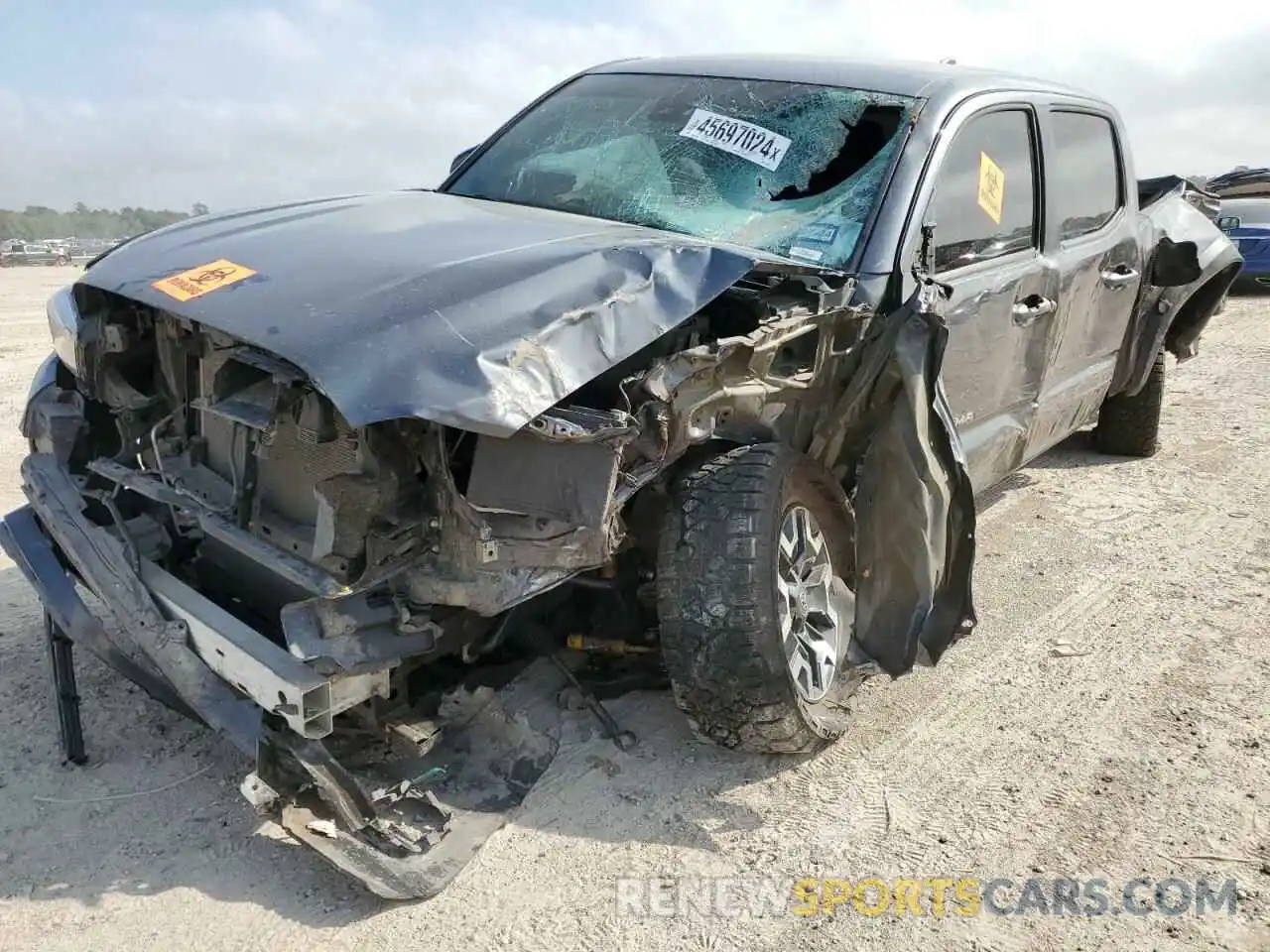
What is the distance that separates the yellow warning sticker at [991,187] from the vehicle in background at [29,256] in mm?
22324

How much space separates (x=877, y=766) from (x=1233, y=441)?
4778mm

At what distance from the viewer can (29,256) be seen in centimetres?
2181

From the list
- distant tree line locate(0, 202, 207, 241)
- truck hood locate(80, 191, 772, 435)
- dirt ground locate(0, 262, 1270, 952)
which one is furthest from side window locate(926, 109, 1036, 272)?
distant tree line locate(0, 202, 207, 241)

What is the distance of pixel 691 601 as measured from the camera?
2928 mm

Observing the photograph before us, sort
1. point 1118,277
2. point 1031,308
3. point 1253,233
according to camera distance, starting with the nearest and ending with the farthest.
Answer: point 1031,308 < point 1118,277 < point 1253,233

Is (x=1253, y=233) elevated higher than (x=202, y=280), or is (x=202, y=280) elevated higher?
(x=202, y=280)

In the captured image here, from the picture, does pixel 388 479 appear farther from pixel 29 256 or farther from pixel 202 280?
pixel 29 256

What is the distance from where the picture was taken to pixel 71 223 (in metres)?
35.5

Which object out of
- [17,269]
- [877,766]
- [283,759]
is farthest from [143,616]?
[17,269]

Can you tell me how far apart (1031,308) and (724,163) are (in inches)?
52.3

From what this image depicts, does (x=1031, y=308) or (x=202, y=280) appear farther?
(x=1031, y=308)

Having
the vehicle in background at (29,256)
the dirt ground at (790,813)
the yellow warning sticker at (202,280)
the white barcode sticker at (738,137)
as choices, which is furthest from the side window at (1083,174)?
the vehicle in background at (29,256)

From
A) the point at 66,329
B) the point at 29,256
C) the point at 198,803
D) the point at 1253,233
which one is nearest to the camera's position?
the point at 198,803

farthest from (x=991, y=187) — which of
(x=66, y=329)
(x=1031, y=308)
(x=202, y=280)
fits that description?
(x=66, y=329)
